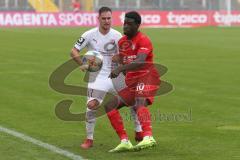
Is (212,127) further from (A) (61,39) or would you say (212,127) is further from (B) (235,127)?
(A) (61,39)

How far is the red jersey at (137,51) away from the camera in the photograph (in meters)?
10.6

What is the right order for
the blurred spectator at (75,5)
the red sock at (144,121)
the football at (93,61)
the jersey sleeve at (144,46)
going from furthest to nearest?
the blurred spectator at (75,5) < the football at (93,61) < the jersey sleeve at (144,46) < the red sock at (144,121)

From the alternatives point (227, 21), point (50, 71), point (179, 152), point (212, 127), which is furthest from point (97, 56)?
point (227, 21)

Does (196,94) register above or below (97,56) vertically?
below

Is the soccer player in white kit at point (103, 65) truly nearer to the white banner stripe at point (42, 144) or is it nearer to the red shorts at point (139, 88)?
the red shorts at point (139, 88)

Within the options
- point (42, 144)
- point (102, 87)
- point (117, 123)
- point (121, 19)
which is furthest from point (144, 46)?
point (121, 19)

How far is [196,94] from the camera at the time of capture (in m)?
17.8

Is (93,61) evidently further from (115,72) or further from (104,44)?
(115,72)

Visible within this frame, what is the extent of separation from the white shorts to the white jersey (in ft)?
0.32

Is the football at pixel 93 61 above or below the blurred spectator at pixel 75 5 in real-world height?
above

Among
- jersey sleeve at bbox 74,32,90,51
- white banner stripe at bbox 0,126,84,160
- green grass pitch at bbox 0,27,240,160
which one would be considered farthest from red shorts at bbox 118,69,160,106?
white banner stripe at bbox 0,126,84,160

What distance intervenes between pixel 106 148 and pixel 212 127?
8.80 feet

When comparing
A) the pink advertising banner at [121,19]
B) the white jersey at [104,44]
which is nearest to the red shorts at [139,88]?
the white jersey at [104,44]

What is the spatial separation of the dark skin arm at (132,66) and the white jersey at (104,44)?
1.71 feet
